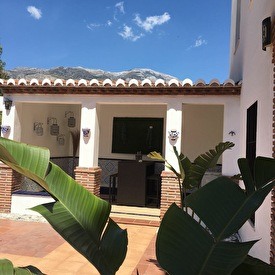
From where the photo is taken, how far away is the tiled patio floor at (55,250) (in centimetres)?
548

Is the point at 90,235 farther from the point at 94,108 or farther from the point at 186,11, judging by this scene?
the point at 186,11

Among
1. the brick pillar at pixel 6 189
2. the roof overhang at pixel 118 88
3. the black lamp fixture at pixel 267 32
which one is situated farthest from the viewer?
the brick pillar at pixel 6 189

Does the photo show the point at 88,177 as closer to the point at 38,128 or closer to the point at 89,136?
the point at 89,136

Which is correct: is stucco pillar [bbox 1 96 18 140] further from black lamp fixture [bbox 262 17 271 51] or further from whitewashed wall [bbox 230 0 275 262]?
black lamp fixture [bbox 262 17 271 51]

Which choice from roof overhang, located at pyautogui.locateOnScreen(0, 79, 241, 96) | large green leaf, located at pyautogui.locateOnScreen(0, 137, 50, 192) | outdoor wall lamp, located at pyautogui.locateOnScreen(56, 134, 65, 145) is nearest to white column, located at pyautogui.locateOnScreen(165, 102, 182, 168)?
roof overhang, located at pyautogui.locateOnScreen(0, 79, 241, 96)

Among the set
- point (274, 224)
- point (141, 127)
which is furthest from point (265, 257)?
point (141, 127)

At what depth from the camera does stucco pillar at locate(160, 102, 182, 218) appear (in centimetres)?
835

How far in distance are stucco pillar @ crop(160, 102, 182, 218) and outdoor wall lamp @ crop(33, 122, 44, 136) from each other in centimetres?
537

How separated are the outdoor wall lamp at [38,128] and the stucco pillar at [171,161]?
5.37 metres

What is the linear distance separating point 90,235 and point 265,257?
12.5 ft

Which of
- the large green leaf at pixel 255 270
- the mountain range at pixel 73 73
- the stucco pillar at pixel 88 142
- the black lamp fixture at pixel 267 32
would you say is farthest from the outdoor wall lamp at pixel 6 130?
the mountain range at pixel 73 73

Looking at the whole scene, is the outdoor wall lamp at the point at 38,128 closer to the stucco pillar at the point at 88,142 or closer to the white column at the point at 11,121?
the white column at the point at 11,121

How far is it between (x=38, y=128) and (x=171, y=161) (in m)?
5.64

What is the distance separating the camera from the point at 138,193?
33.6 feet
